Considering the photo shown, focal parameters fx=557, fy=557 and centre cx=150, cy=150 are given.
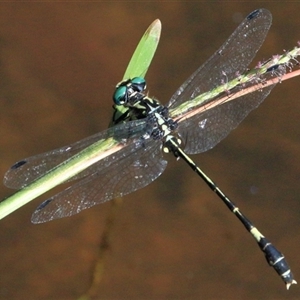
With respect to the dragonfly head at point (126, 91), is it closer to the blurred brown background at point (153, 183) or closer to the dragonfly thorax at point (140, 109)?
the dragonfly thorax at point (140, 109)

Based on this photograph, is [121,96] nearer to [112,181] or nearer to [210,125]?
[112,181]

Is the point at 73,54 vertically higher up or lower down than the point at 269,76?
higher up

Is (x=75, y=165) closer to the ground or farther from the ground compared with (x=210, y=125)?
closer to the ground

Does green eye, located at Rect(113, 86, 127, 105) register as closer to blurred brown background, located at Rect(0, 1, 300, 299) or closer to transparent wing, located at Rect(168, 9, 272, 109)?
transparent wing, located at Rect(168, 9, 272, 109)

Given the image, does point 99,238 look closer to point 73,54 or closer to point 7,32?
point 73,54

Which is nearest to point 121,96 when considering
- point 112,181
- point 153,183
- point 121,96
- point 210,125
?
point 121,96

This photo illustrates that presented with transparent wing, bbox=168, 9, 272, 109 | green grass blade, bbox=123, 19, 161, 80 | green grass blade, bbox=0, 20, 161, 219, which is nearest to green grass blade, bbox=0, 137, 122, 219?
green grass blade, bbox=0, 20, 161, 219

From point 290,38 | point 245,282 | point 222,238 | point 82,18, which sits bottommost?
point 245,282

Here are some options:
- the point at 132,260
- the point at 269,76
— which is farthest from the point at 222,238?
the point at 269,76
